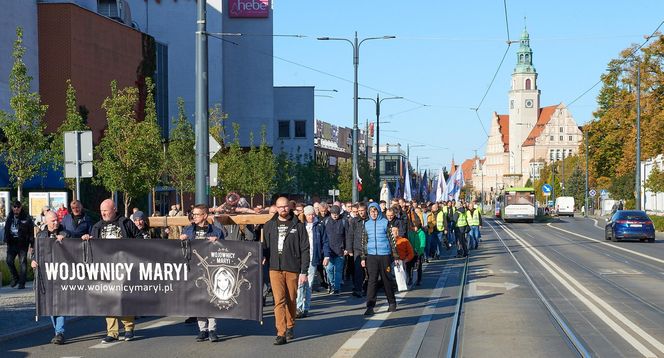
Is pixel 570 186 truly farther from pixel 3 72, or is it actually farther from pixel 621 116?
pixel 3 72

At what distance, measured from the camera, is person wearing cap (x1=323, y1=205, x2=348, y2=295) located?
17.1 meters

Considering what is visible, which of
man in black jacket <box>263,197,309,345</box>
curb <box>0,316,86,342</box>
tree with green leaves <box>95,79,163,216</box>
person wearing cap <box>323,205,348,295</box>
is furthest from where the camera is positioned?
tree with green leaves <box>95,79,163,216</box>

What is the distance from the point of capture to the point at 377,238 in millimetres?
14195

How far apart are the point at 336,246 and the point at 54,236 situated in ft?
21.5

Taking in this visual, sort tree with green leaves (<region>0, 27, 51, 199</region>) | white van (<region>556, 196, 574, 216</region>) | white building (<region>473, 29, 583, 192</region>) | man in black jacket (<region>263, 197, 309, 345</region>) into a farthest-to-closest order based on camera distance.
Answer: white building (<region>473, 29, 583, 192</region>) < white van (<region>556, 196, 574, 216</region>) < tree with green leaves (<region>0, 27, 51, 199</region>) < man in black jacket (<region>263, 197, 309, 345</region>)

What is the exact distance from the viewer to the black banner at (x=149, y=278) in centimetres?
1109

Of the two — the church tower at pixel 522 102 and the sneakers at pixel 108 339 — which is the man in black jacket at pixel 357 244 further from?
the church tower at pixel 522 102

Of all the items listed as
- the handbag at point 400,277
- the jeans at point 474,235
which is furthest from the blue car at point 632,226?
the handbag at point 400,277

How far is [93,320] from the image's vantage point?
534 inches

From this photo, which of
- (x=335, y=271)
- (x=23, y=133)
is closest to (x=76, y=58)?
(x=23, y=133)

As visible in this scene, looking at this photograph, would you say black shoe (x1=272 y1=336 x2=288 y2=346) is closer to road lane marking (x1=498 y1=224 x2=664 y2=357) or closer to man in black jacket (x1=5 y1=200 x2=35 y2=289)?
road lane marking (x1=498 y1=224 x2=664 y2=357)

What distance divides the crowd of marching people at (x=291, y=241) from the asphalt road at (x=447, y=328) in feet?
0.87

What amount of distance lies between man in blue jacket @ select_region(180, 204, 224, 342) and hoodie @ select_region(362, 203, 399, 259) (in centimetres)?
315

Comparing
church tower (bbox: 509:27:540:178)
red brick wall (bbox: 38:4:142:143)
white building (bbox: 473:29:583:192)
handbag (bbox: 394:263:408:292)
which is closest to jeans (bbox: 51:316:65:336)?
handbag (bbox: 394:263:408:292)
